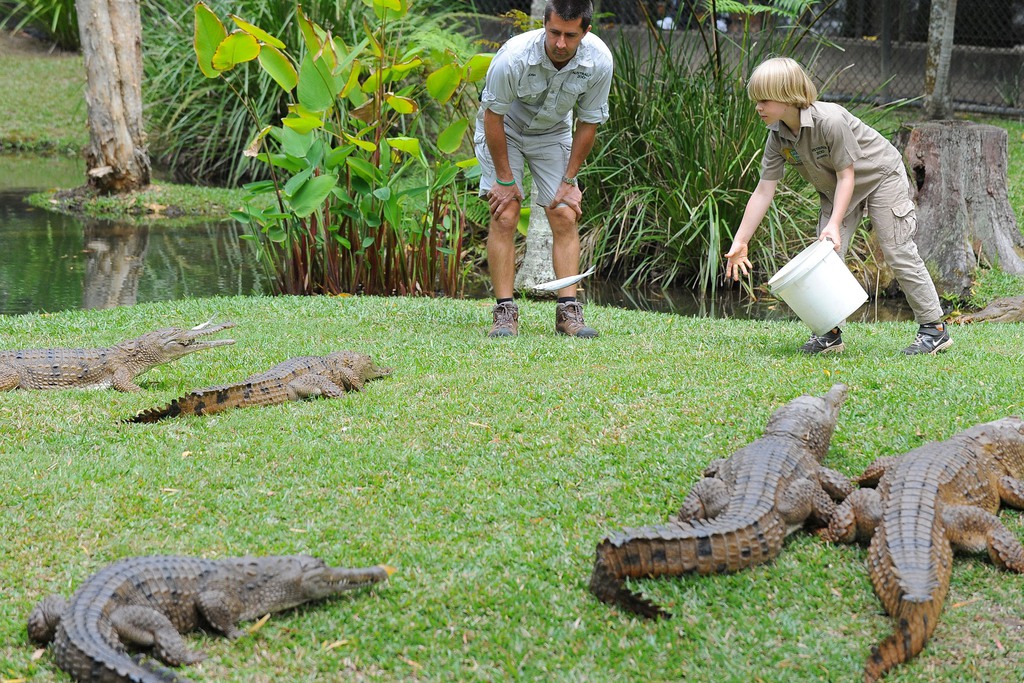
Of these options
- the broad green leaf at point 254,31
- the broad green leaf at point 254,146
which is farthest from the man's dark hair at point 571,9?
the broad green leaf at point 254,146

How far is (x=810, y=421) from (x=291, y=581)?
5.71 ft

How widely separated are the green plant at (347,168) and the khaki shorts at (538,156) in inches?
34.5

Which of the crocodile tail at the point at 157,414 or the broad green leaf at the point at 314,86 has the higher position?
the broad green leaf at the point at 314,86

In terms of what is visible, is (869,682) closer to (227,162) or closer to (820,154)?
(820,154)

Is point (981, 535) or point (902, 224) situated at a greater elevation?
point (902, 224)

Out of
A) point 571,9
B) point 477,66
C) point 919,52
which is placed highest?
point 919,52

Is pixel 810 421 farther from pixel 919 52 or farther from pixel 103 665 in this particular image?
pixel 919 52

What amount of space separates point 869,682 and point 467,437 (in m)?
1.79

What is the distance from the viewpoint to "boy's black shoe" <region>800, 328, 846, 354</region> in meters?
4.74

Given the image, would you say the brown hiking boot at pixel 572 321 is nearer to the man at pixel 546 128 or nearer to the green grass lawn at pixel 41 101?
the man at pixel 546 128

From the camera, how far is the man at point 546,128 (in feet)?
16.1

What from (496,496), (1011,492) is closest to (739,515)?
(496,496)

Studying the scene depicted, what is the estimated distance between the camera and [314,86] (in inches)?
243

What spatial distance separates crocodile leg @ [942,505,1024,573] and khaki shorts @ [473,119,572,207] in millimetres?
3157
